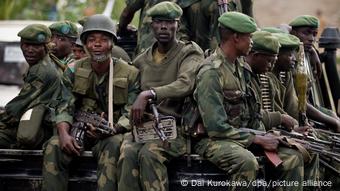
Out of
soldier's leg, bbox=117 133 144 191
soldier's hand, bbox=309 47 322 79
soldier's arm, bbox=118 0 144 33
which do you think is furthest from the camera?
soldier's hand, bbox=309 47 322 79

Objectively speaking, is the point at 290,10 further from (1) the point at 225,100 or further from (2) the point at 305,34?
(1) the point at 225,100

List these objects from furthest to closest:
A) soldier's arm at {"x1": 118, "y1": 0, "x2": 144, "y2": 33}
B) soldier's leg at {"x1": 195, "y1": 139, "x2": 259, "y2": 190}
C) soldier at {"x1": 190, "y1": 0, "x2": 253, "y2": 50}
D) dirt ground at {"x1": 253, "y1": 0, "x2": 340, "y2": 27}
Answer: dirt ground at {"x1": 253, "y1": 0, "x2": 340, "y2": 27} → soldier's arm at {"x1": 118, "y1": 0, "x2": 144, "y2": 33} → soldier at {"x1": 190, "y1": 0, "x2": 253, "y2": 50} → soldier's leg at {"x1": 195, "y1": 139, "x2": 259, "y2": 190}

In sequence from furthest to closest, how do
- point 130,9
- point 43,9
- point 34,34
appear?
point 43,9, point 130,9, point 34,34

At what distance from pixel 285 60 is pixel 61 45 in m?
1.93

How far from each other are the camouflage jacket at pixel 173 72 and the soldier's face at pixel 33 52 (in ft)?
2.41

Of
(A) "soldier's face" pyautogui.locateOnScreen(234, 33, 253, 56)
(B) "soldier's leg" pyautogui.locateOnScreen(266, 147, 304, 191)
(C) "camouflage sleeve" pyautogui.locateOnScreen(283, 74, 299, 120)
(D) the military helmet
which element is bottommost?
(B) "soldier's leg" pyautogui.locateOnScreen(266, 147, 304, 191)

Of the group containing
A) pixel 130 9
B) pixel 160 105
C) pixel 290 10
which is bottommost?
pixel 290 10

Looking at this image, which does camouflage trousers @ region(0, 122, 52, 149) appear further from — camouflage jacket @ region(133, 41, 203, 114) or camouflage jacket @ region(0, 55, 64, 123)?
camouflage jacket @ region(133, 41, 203, 114)

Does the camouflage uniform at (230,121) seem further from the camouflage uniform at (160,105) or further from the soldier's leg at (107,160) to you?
the soldier's leg at (107,160)

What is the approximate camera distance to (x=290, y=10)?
75.0ft

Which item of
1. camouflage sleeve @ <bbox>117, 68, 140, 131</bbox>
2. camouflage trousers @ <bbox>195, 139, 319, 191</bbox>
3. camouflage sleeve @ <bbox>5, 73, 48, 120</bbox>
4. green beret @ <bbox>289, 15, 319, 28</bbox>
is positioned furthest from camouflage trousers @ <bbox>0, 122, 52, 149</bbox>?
green beret @ <bbox>289, 15, 319, 28</bbox>

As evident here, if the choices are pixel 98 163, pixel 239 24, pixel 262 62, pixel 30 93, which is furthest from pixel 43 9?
pixel 239 24

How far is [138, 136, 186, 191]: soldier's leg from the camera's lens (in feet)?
22.2

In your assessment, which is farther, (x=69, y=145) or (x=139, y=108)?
(x=69, y=145)
